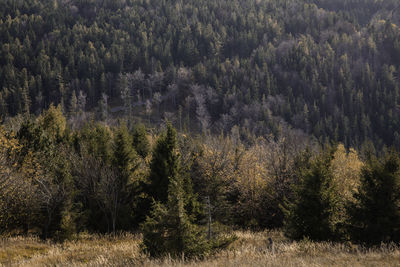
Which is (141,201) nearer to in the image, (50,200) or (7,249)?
(50,200)

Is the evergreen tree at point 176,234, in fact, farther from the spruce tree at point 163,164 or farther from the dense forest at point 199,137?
the spruce tree at point 163,164

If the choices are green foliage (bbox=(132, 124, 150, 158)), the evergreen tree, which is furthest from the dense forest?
green foliage (bbox=(132, 124, 150, 158))

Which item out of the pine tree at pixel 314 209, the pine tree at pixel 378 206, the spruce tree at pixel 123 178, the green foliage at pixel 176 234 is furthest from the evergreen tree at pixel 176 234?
the spruce tree at pixel 123 178

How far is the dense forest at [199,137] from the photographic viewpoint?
17031mm

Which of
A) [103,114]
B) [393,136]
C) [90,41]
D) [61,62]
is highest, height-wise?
[90,41]

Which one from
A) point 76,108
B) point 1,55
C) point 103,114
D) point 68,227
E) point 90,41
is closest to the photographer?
point 68,227

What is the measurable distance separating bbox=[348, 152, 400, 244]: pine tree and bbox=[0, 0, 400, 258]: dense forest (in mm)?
67

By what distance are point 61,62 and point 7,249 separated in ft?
572

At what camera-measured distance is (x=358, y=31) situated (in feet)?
648

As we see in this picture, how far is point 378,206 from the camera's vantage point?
15.9 metres

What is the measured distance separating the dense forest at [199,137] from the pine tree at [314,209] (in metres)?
0.07

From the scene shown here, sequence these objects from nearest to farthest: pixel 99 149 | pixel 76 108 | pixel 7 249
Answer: pixel 7 249, pixel 99 149, pixel 76 108

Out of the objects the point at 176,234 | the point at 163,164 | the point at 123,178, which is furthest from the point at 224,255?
the point at 123,178

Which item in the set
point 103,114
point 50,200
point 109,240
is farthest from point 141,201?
point 103,114
